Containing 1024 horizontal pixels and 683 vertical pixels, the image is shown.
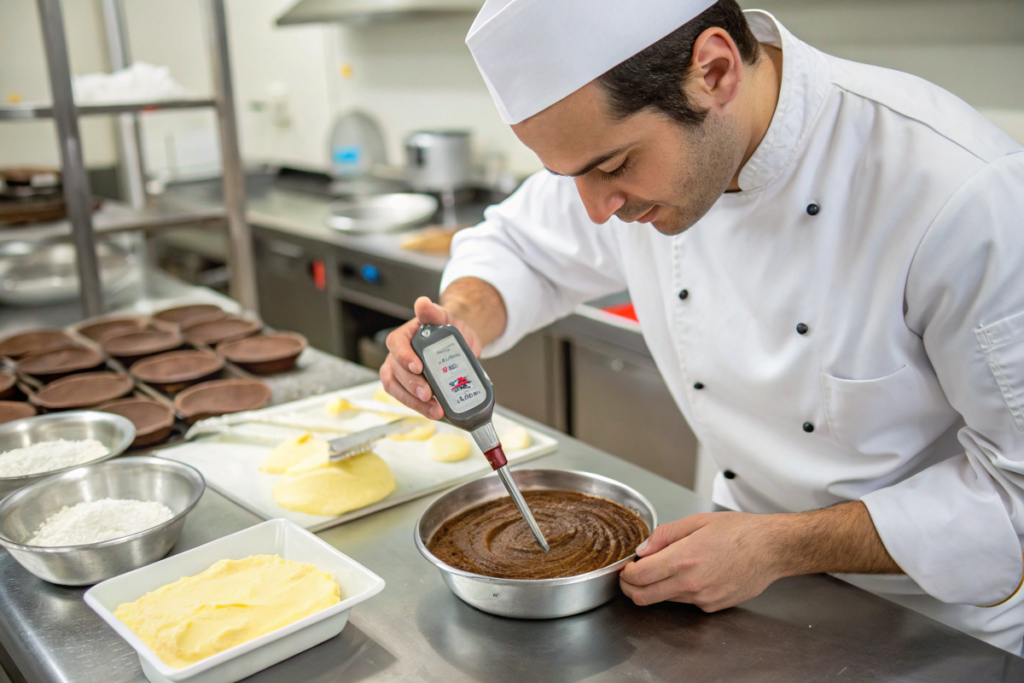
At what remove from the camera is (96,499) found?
4.77ft

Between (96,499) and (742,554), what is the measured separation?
3.41 ft

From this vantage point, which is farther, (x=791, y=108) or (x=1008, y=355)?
(x=791, y=108)

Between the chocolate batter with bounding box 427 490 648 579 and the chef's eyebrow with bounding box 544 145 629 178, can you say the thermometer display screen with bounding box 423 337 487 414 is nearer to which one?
the chocolate batter with bounding box 427 490 648 579

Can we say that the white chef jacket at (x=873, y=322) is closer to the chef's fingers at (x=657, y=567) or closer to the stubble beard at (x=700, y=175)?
the stubble beard at (x=700, y=175)

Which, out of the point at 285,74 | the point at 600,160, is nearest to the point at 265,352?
the point at 600,160

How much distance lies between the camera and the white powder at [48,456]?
1.54m

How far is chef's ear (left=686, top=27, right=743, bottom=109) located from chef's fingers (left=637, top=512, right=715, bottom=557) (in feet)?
1.90

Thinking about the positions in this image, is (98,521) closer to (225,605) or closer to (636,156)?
(225,605)

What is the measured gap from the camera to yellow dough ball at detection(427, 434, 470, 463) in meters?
1.67

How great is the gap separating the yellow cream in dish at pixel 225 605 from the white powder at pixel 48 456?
51 cm

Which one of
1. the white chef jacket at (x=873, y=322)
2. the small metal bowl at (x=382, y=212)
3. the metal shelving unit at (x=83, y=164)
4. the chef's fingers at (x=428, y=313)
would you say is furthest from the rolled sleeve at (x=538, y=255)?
the small metal bowl at (x=382, y=212)

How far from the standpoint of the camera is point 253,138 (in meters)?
5.59

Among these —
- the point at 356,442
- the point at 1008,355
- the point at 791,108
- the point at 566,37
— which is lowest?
the point at 356,442

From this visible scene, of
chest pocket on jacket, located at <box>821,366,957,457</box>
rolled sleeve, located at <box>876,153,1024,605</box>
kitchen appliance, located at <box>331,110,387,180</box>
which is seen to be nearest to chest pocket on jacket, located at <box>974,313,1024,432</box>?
rolled sleeve, located at <box>876,153,1024,605</box>
